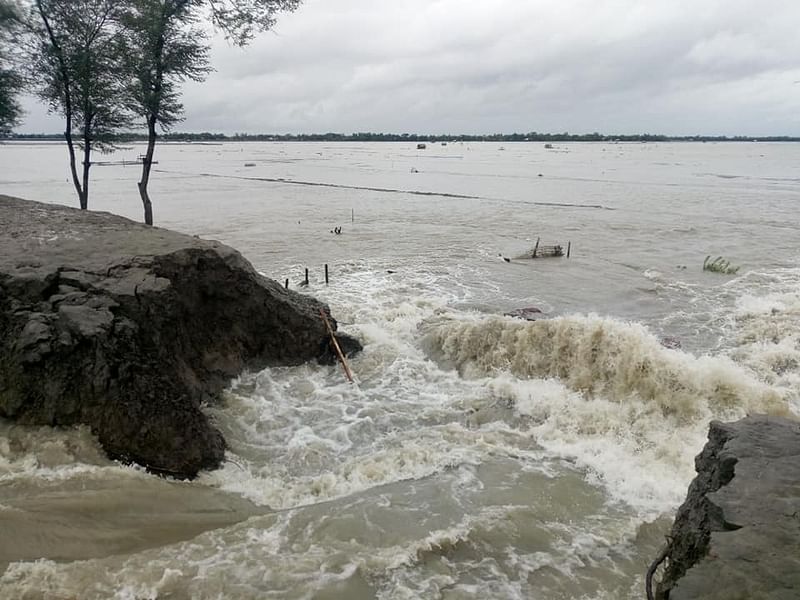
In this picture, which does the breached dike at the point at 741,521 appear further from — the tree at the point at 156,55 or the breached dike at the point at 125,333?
the tree at the point at 156,55

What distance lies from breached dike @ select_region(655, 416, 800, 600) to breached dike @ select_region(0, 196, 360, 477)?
21.4ft

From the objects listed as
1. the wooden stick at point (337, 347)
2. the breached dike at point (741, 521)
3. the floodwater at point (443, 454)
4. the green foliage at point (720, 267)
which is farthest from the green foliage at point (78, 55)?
the green foliage at point (720, 267)

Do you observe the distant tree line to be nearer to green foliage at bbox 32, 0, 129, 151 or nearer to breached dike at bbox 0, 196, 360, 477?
green foliage at bbox 32, 0, 129, 151

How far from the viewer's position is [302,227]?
3444 cm

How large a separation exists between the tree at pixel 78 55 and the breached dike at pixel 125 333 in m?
8.91

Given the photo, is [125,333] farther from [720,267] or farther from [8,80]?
[720,267]

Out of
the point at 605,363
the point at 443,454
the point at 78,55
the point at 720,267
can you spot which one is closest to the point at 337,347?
the point at 443,454

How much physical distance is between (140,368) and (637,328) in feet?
33.8

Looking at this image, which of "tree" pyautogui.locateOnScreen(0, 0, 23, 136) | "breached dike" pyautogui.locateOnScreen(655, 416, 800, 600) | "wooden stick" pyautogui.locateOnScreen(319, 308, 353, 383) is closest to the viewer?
"breached dike" pyautogui.locateOnScreen(655, 416, 800, 600)

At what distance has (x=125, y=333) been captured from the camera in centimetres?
834

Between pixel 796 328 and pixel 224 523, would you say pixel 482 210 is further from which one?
pixel 224 523

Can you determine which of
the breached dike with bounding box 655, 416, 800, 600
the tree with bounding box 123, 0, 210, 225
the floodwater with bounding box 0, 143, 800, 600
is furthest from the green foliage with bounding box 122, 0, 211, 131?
the breached dike with bounding box 655, 416, 800, 600

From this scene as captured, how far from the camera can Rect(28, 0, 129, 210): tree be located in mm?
17547

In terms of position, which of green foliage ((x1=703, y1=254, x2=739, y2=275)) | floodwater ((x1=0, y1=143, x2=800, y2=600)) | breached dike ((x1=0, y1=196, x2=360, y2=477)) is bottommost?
floodwater ((x1=0, y1=143, x2=800, y2=600))
